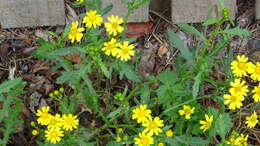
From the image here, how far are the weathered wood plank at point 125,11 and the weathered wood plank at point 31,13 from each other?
15.5 inches

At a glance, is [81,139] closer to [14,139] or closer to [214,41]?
[14,139]

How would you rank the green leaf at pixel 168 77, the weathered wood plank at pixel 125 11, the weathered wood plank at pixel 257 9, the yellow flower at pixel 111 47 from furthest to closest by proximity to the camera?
the weathered wood plank at pixel 257 9 < the weathered wood plank at pixel 125 11 < the green leaf at pixel 168 77 < the yellow flower at pixel 111 47

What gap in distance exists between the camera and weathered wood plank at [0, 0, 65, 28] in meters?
2.81

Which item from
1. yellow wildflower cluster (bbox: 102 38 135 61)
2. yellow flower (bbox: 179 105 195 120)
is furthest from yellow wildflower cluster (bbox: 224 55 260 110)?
yellow wildflower cluster (bbox: 102 38 135 61)

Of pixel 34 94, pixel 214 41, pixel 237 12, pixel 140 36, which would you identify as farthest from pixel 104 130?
pixel 237 12

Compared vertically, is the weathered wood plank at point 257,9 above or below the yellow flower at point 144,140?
above

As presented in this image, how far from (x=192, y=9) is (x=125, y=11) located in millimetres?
554

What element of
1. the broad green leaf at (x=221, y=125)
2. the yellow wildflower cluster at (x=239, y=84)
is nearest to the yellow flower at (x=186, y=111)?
the broad green leaf at (x=221, y=125)

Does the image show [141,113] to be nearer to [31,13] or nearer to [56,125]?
[56,125]

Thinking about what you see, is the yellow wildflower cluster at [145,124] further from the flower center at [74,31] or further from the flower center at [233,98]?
the flower center at [74,31]

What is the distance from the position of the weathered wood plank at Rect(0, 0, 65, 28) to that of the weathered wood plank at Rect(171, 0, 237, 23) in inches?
35.8

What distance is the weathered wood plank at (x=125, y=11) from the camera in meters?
2.80

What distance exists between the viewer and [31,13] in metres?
2.85

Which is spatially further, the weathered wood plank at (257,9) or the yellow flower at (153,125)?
the weathered wood plank at (257,9)
